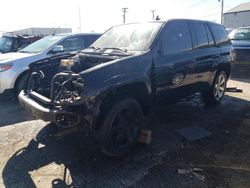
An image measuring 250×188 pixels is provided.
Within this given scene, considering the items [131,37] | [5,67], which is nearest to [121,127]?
[131,37]

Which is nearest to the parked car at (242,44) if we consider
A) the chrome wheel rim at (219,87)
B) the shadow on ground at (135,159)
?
the chrome wheel rim at (219,87)

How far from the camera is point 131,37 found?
4887 millimetres

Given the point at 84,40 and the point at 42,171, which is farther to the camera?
the point at 84,40

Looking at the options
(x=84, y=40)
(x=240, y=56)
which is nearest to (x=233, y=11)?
(x=240, y=56)

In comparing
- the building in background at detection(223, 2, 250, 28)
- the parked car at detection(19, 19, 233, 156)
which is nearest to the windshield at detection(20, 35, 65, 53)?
the parked car at detection(19, 19, 233, 156)

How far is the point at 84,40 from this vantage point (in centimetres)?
838

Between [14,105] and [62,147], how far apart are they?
118 inches

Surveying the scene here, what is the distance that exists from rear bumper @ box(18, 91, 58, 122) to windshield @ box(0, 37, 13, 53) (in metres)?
6.20

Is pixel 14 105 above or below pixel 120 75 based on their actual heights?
below

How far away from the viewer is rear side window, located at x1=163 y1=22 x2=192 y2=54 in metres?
4.79

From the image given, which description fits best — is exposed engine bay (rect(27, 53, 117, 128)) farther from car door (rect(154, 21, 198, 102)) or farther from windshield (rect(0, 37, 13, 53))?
windshield (rect(0, 37, 13, 53))

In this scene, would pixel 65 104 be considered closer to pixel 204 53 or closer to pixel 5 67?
pixel 204 53

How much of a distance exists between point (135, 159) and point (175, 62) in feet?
5.77

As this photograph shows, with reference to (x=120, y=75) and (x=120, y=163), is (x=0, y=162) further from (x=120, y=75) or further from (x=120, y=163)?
(x=120, y=75)
